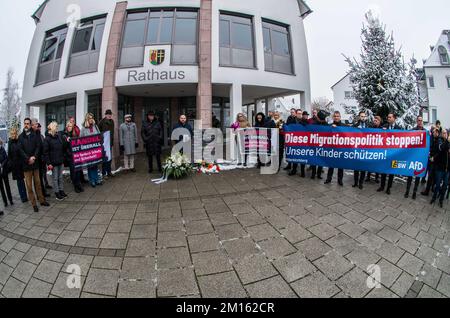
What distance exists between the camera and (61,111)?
1380 centimetres

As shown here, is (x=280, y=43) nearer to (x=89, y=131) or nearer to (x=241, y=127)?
(x=241, y=127)

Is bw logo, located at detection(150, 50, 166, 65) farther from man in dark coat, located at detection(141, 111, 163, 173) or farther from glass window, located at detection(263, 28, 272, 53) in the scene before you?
glass window, located at detection(263, 28, 272, 53)

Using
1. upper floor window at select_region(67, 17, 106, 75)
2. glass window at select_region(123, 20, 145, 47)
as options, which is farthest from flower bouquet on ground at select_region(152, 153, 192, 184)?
upper floor window at select_region(67, 17, 106, 75)

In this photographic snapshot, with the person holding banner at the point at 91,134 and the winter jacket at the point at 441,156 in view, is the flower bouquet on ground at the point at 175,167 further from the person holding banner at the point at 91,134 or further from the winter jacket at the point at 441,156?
the winter jacket at the point at 441,156

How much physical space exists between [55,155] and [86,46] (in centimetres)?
859

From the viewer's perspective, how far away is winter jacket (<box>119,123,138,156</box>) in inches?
316

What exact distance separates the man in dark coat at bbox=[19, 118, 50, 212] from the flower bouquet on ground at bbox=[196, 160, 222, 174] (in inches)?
180

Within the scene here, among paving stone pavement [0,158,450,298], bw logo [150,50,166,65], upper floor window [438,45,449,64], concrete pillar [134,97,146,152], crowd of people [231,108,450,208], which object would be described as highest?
upper floor window [438,45,449,64]

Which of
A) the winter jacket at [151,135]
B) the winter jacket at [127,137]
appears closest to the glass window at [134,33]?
the winter jacket at [127,137]

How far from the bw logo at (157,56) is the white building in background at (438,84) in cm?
3757

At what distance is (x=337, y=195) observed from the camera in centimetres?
539

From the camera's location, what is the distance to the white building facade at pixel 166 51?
10.2 metres

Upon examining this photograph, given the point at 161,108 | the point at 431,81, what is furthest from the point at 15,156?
the point at 431,81

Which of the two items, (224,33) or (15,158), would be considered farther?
(224,33)
